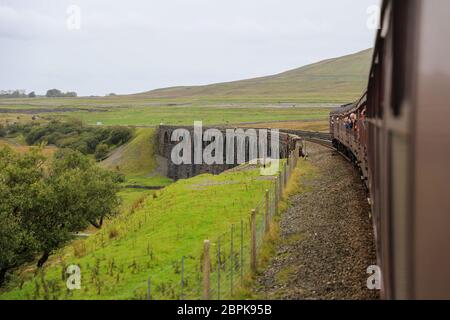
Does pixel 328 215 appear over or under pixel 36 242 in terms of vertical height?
over

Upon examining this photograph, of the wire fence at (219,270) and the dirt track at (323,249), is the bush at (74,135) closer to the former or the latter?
the dirt track at (323,249)

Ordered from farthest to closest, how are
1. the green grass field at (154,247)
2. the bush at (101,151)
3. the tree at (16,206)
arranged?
the bush at (101,151), the tree at (16,206), the green grass field at (154,247)

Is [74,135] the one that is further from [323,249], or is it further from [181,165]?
[323,249]

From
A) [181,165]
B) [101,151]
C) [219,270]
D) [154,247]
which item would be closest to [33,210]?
[154,247]

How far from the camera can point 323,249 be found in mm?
12992

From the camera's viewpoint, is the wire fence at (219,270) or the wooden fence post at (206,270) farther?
the wire fence at (219,270)

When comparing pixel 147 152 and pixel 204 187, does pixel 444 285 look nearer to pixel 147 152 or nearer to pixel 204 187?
pixel 204 187

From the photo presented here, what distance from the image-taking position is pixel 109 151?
105m

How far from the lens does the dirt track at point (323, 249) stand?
1034 centimetres

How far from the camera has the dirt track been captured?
1034 cm

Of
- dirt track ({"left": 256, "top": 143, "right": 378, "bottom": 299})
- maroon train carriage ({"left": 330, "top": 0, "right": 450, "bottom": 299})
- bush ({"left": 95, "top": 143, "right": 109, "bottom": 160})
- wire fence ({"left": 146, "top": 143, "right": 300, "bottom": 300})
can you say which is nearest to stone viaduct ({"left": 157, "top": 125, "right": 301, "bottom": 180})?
bush ({"left": 95, "top": 143, "right": 109, "bottom": 160})

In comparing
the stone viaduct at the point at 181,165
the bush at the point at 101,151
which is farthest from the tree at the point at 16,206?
the bush at the point at 101,151
